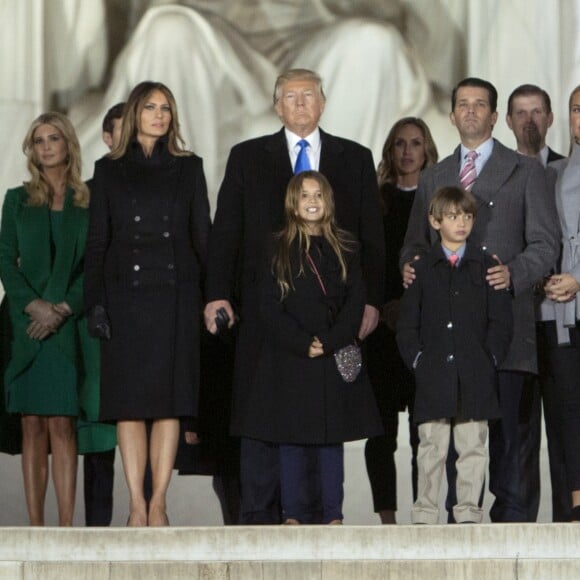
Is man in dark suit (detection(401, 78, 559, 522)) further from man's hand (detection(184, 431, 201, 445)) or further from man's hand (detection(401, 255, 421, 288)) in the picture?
man's hand (detection(184, 431, 201, 445))

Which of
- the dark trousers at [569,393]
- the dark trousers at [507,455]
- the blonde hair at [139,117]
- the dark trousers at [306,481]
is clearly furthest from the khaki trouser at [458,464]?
the blonde hair at [139,117]

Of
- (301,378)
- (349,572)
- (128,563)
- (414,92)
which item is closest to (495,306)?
(301,378)

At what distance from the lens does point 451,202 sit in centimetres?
731

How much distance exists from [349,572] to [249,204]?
5.49 ft

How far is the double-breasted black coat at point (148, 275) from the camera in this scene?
24.2ft

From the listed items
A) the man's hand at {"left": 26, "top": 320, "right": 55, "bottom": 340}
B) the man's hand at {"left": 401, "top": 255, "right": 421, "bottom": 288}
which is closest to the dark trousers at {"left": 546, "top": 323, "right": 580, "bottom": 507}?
the man's hand at {"left": 401, "top": 255, "right": 421, "bottom": 288}

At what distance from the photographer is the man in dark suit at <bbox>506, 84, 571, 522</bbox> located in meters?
7.73

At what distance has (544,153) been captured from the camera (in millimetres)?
8359

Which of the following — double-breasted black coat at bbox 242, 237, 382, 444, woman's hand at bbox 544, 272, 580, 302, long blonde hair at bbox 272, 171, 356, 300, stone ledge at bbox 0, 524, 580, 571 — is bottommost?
stone ledge at bbox 0, 524, 580, 571

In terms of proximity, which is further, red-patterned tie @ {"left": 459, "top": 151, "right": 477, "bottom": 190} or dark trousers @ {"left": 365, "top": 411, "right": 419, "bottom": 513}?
dark trousers @ {"left": 365, "top": 411, "right": 419, "bottom": 513}

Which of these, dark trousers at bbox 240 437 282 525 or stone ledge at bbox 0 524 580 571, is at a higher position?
dark trousers at bbox 240 437 282 525

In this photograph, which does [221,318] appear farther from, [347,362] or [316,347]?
[347,362]

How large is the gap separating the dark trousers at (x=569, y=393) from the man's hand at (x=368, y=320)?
28.7 inches

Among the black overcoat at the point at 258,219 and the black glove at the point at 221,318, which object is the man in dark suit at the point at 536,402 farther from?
the black glove at the point at 221,318
